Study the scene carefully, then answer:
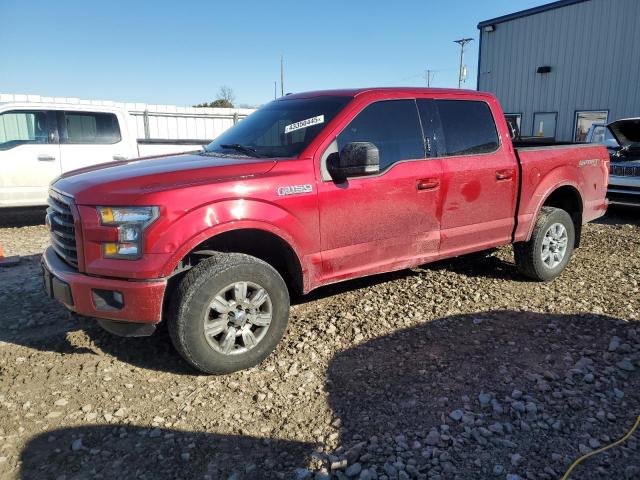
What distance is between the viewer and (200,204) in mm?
3068

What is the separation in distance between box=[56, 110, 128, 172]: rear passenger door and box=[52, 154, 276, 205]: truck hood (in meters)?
5.02

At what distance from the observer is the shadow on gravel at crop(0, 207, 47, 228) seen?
8.19 meters

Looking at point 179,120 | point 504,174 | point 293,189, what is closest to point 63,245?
point 293,189

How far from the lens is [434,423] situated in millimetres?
2838

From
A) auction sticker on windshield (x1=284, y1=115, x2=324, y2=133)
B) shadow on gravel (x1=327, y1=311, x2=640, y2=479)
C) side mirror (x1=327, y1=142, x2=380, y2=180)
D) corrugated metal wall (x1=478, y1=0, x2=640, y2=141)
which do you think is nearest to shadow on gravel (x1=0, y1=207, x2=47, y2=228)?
auction sticker on windshield (x1=284, y1=115, x2=324, y2=133)

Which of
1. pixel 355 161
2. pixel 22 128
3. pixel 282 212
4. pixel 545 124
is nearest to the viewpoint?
pixel 282 212

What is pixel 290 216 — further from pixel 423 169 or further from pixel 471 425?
pixel 471 425

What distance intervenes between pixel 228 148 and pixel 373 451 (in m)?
2.66

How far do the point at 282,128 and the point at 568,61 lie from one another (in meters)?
16.2

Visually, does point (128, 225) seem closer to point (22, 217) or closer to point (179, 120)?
point (22, 217)

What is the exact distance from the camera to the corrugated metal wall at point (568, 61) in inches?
596

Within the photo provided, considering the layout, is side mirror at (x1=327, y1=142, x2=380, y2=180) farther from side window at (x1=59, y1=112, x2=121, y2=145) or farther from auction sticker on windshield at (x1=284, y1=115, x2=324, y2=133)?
side window at (x1=59, y1=112, x2=121, y2=145)

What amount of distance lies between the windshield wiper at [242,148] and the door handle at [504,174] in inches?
88.2

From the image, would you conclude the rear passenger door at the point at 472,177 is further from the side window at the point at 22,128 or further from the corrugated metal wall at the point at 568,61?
→ the corrugated metal wall at the point at 568,61
